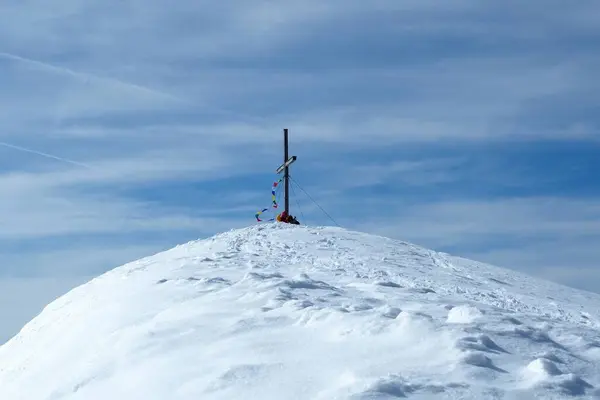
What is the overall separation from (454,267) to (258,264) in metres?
4.42

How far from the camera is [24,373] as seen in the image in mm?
8812

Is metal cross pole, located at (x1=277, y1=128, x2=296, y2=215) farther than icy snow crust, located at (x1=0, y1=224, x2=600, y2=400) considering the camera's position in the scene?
Yes

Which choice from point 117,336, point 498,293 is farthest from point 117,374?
point 498,293

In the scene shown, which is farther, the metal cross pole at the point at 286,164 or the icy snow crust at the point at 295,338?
the metal cross pole at the point at 286,164

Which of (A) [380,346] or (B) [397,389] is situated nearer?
(B) [397,389]

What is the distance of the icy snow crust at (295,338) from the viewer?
650cm

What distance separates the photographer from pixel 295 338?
7.56 metres

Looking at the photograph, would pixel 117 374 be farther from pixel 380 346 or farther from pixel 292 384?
pixel 380 346

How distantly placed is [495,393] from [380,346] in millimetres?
1383

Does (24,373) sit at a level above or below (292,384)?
below

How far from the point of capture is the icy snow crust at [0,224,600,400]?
21.3 feet

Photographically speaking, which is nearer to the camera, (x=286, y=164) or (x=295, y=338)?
(x=295, y=338)

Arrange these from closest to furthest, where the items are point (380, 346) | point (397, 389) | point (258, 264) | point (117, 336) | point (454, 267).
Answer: point (397, 389), point (380, 346), point (117, 336), point (258, 264), point (454, 267)

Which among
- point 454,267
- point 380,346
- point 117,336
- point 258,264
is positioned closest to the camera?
point 380,346
